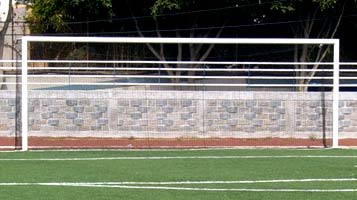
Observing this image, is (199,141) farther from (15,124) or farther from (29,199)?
(29,199)

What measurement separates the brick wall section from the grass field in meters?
2.93

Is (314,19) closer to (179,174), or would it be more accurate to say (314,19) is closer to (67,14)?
(67,14)

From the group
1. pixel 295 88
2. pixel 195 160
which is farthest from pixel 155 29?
pixel 195 160

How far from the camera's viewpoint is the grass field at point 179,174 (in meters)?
10.3

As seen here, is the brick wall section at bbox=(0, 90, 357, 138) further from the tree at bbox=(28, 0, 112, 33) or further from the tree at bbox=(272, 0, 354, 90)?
the tree at bbox=(28, 0, 112, 33)

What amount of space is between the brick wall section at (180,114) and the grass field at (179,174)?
293 centimetres

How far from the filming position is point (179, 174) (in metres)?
12.3

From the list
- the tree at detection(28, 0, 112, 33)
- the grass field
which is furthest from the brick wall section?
the tree at detection(28, 0, 112, 33)

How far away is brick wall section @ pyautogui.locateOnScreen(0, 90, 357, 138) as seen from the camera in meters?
19.5

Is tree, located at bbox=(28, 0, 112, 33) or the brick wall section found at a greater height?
tree, located at bbox=(28, 0, 112, 33)

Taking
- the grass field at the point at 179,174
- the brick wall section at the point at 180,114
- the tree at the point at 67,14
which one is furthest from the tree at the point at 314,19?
the grass field at the point at 179,174

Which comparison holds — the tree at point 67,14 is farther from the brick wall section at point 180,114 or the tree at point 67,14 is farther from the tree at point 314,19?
the brick wall section at point 180,114

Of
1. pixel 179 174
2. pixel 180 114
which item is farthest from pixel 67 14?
pixel 179 174

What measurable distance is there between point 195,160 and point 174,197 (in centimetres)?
455
